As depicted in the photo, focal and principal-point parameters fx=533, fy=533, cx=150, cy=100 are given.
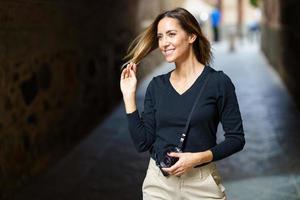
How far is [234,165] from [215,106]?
3073mm

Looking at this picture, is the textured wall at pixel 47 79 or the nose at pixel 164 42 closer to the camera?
the nose at pixel 164 42

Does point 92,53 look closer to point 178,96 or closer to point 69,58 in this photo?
point 69,58

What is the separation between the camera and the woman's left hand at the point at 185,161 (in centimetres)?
182

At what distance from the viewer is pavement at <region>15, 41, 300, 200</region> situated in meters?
4.18

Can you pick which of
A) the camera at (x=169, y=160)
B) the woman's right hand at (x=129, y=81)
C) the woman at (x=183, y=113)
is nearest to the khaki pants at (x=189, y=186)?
the woman at (x=183, y=113)

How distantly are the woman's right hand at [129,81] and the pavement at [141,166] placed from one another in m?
2.21

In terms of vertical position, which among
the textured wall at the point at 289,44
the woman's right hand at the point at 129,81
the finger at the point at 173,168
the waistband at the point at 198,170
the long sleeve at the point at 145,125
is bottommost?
the textured wall at the point at 289,44

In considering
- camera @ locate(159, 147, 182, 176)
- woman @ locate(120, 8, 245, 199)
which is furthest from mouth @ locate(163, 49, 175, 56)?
camera @ locate(159, 147, 182, 176)

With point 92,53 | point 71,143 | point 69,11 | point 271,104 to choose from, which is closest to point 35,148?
point 71,143

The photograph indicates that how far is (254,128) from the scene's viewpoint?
6.35 m

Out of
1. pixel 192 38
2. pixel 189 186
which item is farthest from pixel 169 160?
pixel 192 38

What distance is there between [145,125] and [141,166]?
2961 millimetres

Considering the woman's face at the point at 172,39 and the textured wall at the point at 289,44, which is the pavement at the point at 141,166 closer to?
the textured wall at the point at 289,44

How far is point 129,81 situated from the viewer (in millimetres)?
1997
